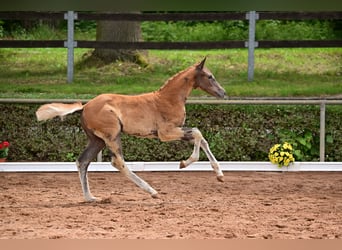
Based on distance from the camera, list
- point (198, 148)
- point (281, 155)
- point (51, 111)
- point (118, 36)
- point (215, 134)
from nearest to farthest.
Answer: point (51, 111) → point (198, 148) → point (281, 155) → point (215, 134) → point (118, 36)

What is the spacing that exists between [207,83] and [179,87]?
10.6 inches

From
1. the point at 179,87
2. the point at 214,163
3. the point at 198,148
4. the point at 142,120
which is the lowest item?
the point at 214,163

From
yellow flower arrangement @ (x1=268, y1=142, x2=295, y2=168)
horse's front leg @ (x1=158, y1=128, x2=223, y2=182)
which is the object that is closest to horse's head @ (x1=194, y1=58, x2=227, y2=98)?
horse's front leg @ (x1=158, y1=128, x2=223, y2=182)

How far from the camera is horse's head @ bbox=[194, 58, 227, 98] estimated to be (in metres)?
6.41

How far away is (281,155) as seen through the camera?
28.8 feet

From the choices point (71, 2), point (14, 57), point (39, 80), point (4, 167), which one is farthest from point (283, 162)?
point (71, 2)

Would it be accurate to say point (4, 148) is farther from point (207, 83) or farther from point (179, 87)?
point (207, 83)

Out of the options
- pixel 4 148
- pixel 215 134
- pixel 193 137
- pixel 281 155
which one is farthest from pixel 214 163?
pixel 4 148

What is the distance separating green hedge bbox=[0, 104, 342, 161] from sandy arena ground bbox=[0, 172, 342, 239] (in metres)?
0.51

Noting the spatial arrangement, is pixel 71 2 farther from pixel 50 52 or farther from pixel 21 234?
pixel 50 52

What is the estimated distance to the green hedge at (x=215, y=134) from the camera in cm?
923

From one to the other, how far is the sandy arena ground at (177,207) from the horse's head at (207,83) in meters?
1.06

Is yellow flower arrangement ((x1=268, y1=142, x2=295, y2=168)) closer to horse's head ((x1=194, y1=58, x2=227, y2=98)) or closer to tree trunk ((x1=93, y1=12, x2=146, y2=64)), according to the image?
horse's head ((x1=194, y1=58, x2=227, y2=98))

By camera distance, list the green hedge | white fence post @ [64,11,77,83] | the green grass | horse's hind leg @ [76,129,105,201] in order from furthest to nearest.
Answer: white fence post @ [64,11,77,83]
the green grass
the green hedge
horse's hind leg @ [76,129,105,201]
